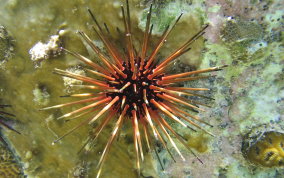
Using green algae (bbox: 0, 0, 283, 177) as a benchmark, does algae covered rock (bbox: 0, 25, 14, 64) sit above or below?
above

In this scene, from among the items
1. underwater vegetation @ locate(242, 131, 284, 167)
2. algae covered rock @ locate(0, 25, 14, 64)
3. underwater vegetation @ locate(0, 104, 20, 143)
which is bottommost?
underwater vegetation @ locate(242, 131, 284, 167)

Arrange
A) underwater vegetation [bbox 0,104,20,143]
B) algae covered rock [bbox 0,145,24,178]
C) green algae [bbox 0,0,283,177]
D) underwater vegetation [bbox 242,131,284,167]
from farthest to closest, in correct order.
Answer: algae covered rock [bbox 0,145,24,178], underwater vegetation [bbox 0,104,20,143], green algae [bbox 0,0,283,177], underwater vegetation [bbox 242,131,284,167]

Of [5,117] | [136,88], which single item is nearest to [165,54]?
[136,88]

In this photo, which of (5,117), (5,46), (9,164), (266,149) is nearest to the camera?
(266,149)

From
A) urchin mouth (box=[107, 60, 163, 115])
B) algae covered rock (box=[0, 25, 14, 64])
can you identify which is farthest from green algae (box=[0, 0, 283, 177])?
urchin mouth (box=[107, 60, 163, 115])

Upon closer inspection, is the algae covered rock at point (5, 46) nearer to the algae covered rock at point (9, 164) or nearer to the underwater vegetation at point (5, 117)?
the underwater vegetation at point (5, 117)

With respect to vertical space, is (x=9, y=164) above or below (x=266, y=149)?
above

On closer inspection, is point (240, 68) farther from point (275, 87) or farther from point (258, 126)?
point (258, 126)

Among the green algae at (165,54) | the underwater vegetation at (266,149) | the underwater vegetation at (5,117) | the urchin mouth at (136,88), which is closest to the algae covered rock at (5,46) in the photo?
the green algae at (165,54)

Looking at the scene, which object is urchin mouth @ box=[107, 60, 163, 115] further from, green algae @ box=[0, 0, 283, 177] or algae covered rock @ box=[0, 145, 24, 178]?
algae covered rock @ box=[0, 145, 24, 178]

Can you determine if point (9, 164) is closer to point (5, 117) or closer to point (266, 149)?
point (5, 117)

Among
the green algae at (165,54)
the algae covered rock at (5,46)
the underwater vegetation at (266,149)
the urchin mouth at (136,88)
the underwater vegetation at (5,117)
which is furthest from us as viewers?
the underwater vegetation at (5,117)

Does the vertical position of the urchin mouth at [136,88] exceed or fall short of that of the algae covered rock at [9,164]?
it exceeds it
